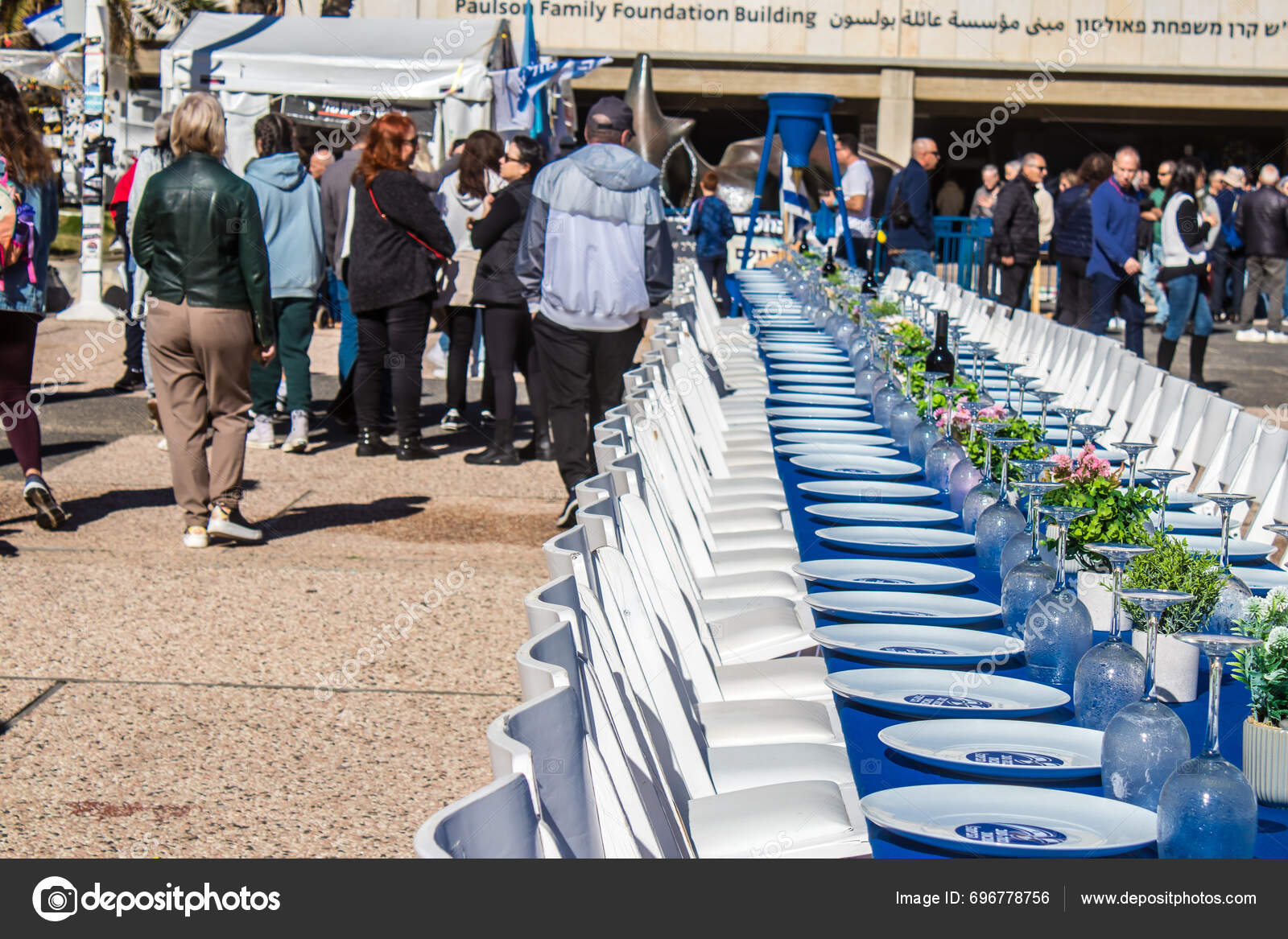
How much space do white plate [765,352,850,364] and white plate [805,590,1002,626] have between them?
4.58 meters

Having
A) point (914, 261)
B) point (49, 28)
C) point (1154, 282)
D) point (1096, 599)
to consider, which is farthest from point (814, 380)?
point (49, 28)

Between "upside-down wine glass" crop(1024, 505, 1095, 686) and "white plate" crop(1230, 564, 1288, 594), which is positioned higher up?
"upside-down wine glass" crop(1024, 505, 1095, 686)

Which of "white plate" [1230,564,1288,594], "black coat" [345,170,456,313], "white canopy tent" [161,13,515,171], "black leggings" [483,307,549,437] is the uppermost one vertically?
"white canopy tent" [161,13,515,171]

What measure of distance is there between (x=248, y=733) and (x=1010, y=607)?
237cm

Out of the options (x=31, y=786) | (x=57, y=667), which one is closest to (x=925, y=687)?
(x=31, y=786)

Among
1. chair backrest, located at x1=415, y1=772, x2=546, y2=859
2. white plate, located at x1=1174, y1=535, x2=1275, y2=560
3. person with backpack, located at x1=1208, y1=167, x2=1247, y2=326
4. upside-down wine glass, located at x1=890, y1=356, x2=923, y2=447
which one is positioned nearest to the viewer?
chair backrest, located at x1=415, y1=772, x2=546, y2=859

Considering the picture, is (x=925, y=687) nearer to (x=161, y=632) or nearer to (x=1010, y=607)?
(x=1010, y=607)

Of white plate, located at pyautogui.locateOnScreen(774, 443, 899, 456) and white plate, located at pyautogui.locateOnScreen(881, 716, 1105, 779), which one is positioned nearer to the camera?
white plate, located at pyautogui.locateOnScreen(881, 716, 1105, 779)

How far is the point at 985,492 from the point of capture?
3.63 m

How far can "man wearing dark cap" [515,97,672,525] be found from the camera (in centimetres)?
636

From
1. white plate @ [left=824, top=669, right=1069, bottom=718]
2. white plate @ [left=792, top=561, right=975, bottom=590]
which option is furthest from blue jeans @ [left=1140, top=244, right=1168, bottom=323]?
white plate @ [left=824, top=669, right=1069, bottom=718]

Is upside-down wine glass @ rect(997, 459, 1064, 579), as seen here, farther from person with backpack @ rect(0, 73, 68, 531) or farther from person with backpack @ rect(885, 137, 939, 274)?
person with backpack @ rect(885, 137, 939, 274)

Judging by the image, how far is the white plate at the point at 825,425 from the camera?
554 centimetres

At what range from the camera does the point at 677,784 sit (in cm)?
256
